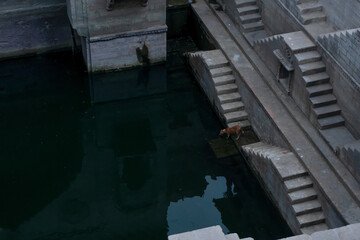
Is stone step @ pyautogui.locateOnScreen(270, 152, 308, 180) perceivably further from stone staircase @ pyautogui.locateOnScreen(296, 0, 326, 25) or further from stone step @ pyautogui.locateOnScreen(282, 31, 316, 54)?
stone staircase @ pyautogui.locateOnScreen(296, 0, 326, 25)

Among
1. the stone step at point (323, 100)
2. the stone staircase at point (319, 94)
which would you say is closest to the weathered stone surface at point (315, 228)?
the stone staircase at point (319, 94)

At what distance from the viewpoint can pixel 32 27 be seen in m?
22.3

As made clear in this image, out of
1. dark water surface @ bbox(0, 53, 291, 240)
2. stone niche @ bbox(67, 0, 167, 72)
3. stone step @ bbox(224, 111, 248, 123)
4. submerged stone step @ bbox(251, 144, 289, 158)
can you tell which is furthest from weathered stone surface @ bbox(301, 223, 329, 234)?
stone niche @ bbox(67, 0, 167, 72)

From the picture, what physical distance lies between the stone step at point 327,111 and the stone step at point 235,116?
2.74 metres

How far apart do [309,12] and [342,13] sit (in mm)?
1287

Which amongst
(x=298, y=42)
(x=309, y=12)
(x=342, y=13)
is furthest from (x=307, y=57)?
(x=309, y=12)

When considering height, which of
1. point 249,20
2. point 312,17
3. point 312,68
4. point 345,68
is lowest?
point 249,20

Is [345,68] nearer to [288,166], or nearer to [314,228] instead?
[288,166]

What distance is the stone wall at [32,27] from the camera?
856 inches

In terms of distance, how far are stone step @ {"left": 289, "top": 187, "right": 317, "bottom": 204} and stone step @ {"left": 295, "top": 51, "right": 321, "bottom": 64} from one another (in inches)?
140

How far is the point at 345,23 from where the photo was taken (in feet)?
57.1

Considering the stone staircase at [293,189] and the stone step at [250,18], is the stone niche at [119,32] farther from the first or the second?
the stone staircase at [293,189]

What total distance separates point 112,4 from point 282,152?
7.17 metres

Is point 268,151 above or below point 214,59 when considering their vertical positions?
below
